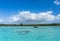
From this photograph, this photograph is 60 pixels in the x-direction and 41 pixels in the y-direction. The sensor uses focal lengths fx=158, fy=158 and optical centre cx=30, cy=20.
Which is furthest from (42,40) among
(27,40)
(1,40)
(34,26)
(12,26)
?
(12,26)

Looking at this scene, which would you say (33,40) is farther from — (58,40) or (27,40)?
(58,40)

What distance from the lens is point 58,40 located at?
11.7 meters

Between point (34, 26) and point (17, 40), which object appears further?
point (34, 26)

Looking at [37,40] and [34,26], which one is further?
[34,26]

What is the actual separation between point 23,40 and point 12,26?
15.9m

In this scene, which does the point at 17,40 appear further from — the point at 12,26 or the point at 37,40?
the point at 12,26

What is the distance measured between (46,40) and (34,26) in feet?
45.8

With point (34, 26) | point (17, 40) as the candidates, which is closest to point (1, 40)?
point (17, 40)

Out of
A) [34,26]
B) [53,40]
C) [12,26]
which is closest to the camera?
[53,40]

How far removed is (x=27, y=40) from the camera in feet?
38.1

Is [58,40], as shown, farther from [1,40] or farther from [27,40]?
[1,40]

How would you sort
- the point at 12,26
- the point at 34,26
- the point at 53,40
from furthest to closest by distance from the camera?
the point at 12,26 → the point at 34,26 → the point at 53,40

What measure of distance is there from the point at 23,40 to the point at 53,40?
2.22 metres

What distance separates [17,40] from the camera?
466 inches
